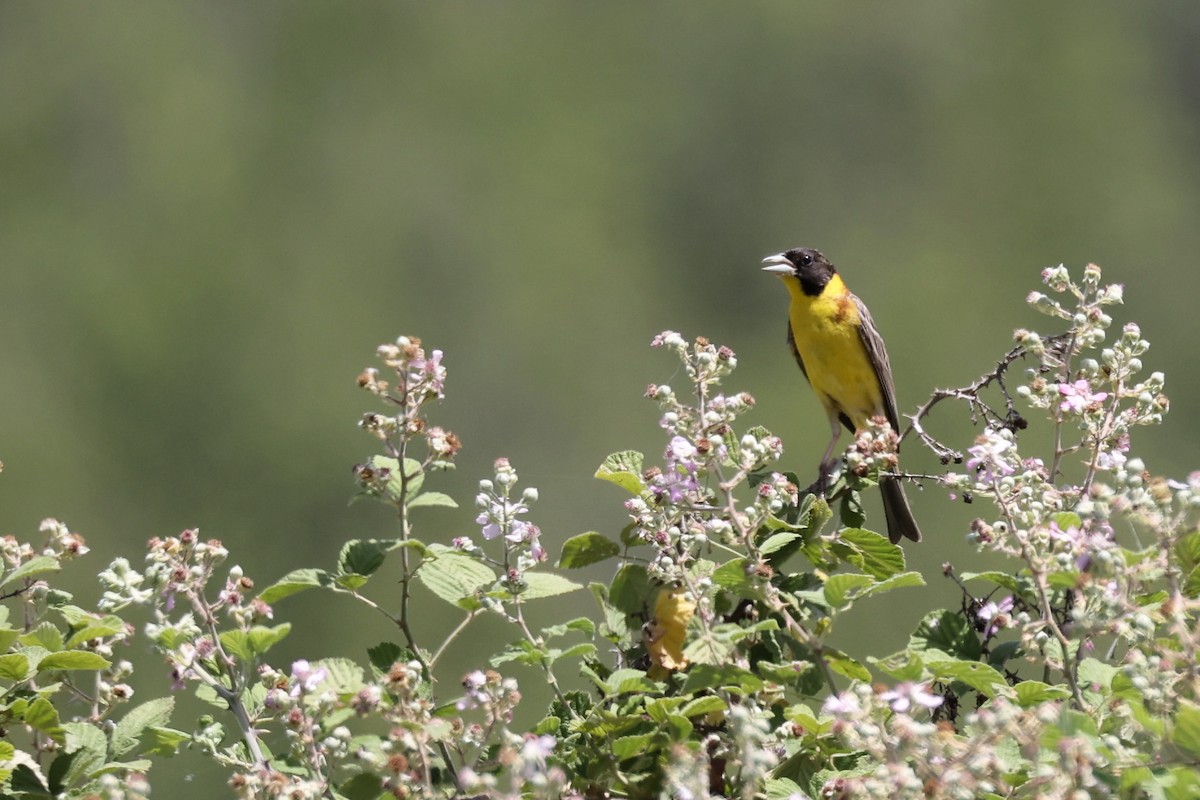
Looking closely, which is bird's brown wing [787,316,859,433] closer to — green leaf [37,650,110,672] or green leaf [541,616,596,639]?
green leaf [541,616,596,639]

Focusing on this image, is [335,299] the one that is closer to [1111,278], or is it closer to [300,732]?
[1111,278]

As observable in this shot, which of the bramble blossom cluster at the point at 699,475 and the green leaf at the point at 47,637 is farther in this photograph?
the green leaf at the point at 47,637

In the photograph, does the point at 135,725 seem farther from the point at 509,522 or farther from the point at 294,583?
the point at 509,522

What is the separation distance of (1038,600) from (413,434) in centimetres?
89

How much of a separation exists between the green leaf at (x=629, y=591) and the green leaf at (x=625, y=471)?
0.12 metres

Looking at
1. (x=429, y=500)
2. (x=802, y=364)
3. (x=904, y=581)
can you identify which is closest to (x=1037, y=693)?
(x=904, y=581)

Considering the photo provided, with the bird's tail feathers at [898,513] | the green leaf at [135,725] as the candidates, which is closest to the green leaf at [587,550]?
the green leaf at [135,725]

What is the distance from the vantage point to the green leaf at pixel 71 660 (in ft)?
7.28

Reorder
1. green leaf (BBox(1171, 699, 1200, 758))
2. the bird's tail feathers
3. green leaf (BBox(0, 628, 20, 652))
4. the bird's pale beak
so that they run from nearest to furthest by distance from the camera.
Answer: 1. green leaf (BBox(1171, 699, 1200, 758))
2. green leaf (BBox(0, 628, 20, 652))
3. the bird's tail feathers
4. the bird's pale beak

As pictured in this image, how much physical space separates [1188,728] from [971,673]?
36 centimetres

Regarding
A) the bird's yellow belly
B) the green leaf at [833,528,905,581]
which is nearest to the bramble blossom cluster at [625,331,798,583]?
the green leaf at [833,528,905,581]

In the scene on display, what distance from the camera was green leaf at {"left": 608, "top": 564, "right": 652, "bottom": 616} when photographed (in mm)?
2469

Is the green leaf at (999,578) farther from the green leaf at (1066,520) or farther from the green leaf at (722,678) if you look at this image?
the green leaf at (722,678)

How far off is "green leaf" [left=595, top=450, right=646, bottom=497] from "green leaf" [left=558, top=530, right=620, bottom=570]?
0.09 meters
